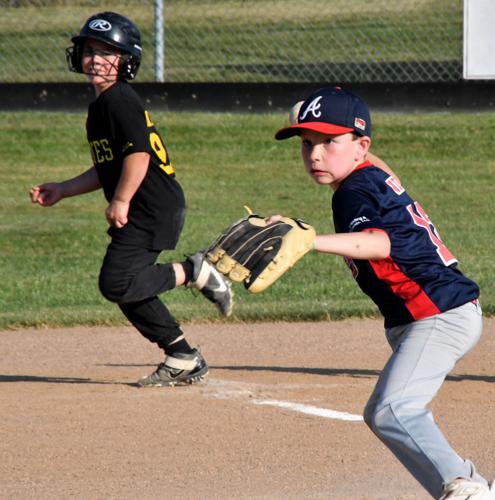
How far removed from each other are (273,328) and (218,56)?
6805mm

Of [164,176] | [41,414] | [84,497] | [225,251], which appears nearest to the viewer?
[225,251]

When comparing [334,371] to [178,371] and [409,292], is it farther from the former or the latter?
[409,292]

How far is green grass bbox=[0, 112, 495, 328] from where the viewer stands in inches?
325

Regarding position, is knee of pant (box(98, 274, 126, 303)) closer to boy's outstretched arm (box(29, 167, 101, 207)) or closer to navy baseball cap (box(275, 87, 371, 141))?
boy's outstretched arm (box(29, 167, 101, 207))

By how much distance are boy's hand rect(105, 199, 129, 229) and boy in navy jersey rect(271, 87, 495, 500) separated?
1.76 m

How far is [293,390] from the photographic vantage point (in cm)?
598

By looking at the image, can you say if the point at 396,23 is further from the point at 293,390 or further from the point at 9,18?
the point at 293,390

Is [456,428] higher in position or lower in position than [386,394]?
lower

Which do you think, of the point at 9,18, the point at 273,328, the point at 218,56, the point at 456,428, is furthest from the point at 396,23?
the point at 456,428

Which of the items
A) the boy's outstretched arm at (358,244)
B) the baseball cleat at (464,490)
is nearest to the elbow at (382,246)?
the boy's outstretched arm at (358,244)

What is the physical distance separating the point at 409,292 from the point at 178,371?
2344mm

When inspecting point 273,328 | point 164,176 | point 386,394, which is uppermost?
point 164,176

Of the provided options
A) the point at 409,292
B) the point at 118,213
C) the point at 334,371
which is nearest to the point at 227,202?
the point at 334,371

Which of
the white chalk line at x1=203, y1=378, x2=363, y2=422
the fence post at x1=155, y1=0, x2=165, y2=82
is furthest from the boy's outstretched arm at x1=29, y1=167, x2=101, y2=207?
the fence post at x1=155, y1=0, x2=165, y2=82
